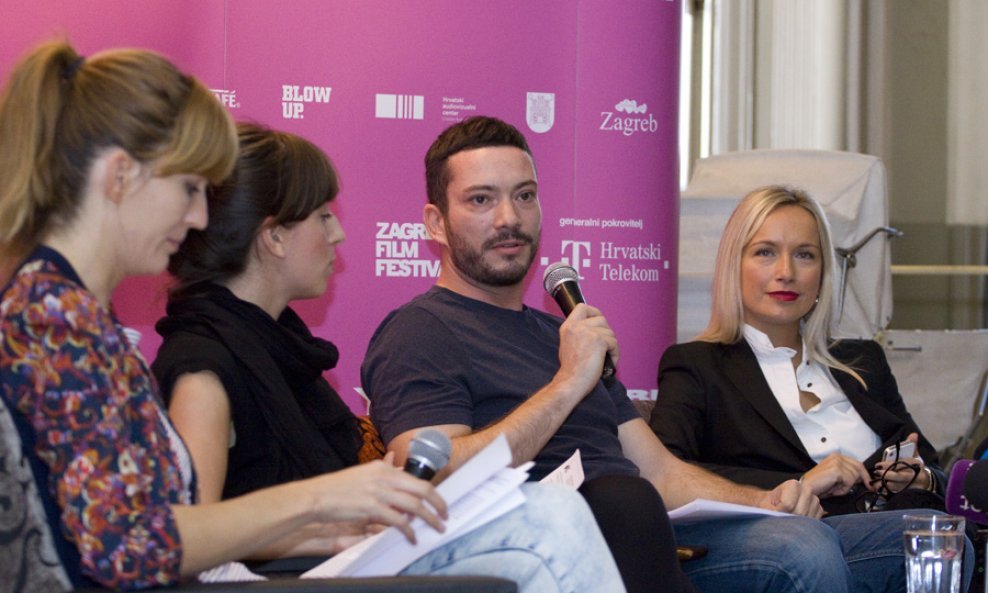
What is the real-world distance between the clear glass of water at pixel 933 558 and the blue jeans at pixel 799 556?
0.14 meters

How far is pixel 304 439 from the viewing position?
6.78 ft

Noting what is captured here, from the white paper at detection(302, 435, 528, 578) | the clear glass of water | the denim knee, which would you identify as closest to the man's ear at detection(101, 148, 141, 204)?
the white paper at detection(302, 435, 528, 578)

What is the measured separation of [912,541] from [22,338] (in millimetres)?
1692

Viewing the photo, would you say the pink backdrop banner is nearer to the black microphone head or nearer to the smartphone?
the smartphone

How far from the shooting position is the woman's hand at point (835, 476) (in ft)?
8.95

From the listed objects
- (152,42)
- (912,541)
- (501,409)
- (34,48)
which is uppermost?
(152,42)

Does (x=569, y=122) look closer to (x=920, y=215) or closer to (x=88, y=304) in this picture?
(x=88, y=304)

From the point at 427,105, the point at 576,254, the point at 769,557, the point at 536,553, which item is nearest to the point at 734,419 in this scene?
the point at 769,557

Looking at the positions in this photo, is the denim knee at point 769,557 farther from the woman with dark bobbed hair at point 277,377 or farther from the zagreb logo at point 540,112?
the zagreb logo at point 540,112

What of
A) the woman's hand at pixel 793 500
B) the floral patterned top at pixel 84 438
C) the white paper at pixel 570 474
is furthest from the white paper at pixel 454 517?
the woman's hand at pixel 793 500

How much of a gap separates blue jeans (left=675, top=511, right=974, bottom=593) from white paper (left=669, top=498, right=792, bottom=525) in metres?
0.03

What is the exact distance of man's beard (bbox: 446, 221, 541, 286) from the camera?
107 inches

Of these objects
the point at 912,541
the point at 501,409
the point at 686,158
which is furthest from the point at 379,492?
the point at 686,158

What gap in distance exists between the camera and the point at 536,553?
158 cm
